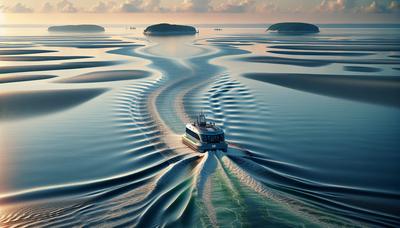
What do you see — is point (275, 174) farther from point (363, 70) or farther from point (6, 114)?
point (363, 70)

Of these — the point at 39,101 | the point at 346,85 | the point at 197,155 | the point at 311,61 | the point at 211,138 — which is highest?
the point at 311,61

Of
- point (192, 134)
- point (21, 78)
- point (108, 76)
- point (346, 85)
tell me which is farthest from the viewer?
point (108, 76)

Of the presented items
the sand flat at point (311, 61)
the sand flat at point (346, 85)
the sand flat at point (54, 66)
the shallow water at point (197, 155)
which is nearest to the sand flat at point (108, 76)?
the shallow water at point (197, 155)

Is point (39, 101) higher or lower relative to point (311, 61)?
lower

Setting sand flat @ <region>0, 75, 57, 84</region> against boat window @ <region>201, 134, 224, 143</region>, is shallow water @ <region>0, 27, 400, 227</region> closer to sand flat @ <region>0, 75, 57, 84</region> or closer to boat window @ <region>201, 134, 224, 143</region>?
boat window @ <region>201, 134, 224, 143</region>

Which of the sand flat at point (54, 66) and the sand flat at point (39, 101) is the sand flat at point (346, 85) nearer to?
the sand flat at point (39, 101)

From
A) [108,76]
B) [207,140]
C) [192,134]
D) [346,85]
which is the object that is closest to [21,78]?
[108,76]

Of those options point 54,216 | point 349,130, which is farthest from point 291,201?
point 349,130

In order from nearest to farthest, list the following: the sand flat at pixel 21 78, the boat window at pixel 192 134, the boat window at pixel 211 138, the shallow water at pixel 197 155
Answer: the shallow water at pixel 197 155
the boat window at pixel 211 138
the boat window at pixel 192 134
the sand flat at pixel 21 78

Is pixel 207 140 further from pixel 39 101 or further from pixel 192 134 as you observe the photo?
pixel 39 101
